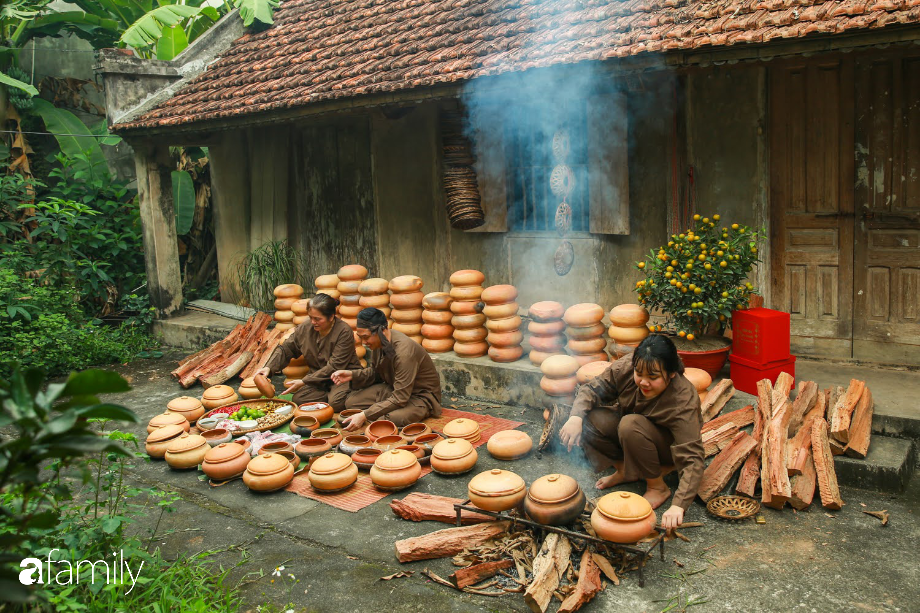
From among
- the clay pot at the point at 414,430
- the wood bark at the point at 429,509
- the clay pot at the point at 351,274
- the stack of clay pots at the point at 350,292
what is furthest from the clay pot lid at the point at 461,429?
the clay pot at the point at 351,274

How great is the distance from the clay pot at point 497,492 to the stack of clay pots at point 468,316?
3316mm

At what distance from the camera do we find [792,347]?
23.6 ft

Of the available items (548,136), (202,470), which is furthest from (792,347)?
(202,470)

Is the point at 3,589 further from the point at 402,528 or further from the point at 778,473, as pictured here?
the point at 778,473

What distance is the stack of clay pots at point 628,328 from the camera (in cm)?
674

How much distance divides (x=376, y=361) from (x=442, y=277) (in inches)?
102

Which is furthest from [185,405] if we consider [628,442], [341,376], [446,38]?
[446,38]

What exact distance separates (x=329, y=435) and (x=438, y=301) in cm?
217

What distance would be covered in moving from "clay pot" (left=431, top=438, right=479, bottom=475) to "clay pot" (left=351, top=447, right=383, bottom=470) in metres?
0.51

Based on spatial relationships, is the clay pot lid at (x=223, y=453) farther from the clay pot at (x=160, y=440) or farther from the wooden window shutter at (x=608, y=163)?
the wooden window shutter at (x=608, y=163)

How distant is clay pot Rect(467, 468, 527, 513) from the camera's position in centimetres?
460

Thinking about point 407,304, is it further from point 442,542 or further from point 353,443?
point 442,542

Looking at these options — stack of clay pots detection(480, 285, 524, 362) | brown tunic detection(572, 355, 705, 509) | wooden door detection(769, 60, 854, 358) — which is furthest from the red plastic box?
stack of clay pots detection(480, 285, 524, 362)

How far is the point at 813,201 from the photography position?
273 inches
